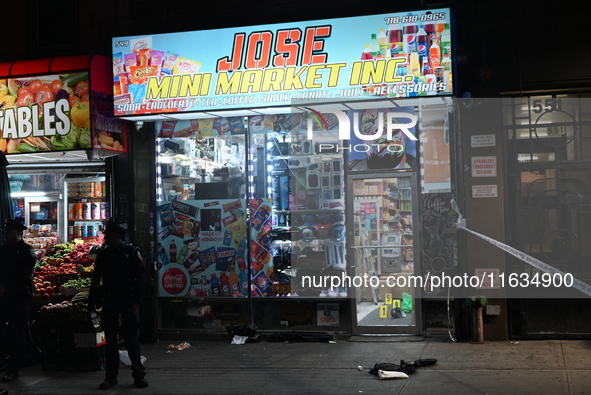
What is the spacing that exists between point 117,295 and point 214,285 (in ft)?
9.33

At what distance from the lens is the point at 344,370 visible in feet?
29.2

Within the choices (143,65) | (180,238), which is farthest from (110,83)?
(180,238)

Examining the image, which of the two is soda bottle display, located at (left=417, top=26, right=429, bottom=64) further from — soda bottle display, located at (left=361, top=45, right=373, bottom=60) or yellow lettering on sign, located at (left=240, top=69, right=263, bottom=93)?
yellow lettering on sign, located at (left=240, top=69, right=263, bottom=93)

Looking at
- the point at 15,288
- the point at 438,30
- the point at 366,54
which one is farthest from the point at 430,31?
the point at 15,288

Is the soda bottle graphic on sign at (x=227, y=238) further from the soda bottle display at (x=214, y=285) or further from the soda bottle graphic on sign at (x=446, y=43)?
the soda bottle graphic on sign at (x=446, y=43)

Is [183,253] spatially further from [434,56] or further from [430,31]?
[430,31]

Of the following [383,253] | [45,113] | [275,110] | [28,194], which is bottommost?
[383,253]

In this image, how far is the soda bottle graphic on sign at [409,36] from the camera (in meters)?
9.84

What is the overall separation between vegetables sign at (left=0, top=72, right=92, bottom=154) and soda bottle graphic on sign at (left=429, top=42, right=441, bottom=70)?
535 centimetres

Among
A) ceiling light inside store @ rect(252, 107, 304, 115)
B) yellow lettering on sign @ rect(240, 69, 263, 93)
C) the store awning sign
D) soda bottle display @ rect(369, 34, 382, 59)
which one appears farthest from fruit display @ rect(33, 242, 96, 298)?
soda bottle display @ rect(369, 34, 382, 59)

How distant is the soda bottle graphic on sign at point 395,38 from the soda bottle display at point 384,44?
1.7 inches

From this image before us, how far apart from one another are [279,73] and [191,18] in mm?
2148

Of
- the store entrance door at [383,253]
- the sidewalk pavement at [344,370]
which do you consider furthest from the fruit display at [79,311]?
the store entrance door at [383,253]

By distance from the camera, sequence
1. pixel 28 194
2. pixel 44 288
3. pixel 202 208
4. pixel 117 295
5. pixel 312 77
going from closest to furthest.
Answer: pixel 117 295 < pixel 312 77 < pixel 44 288 < pixel 202 208 < pixel 28 194
